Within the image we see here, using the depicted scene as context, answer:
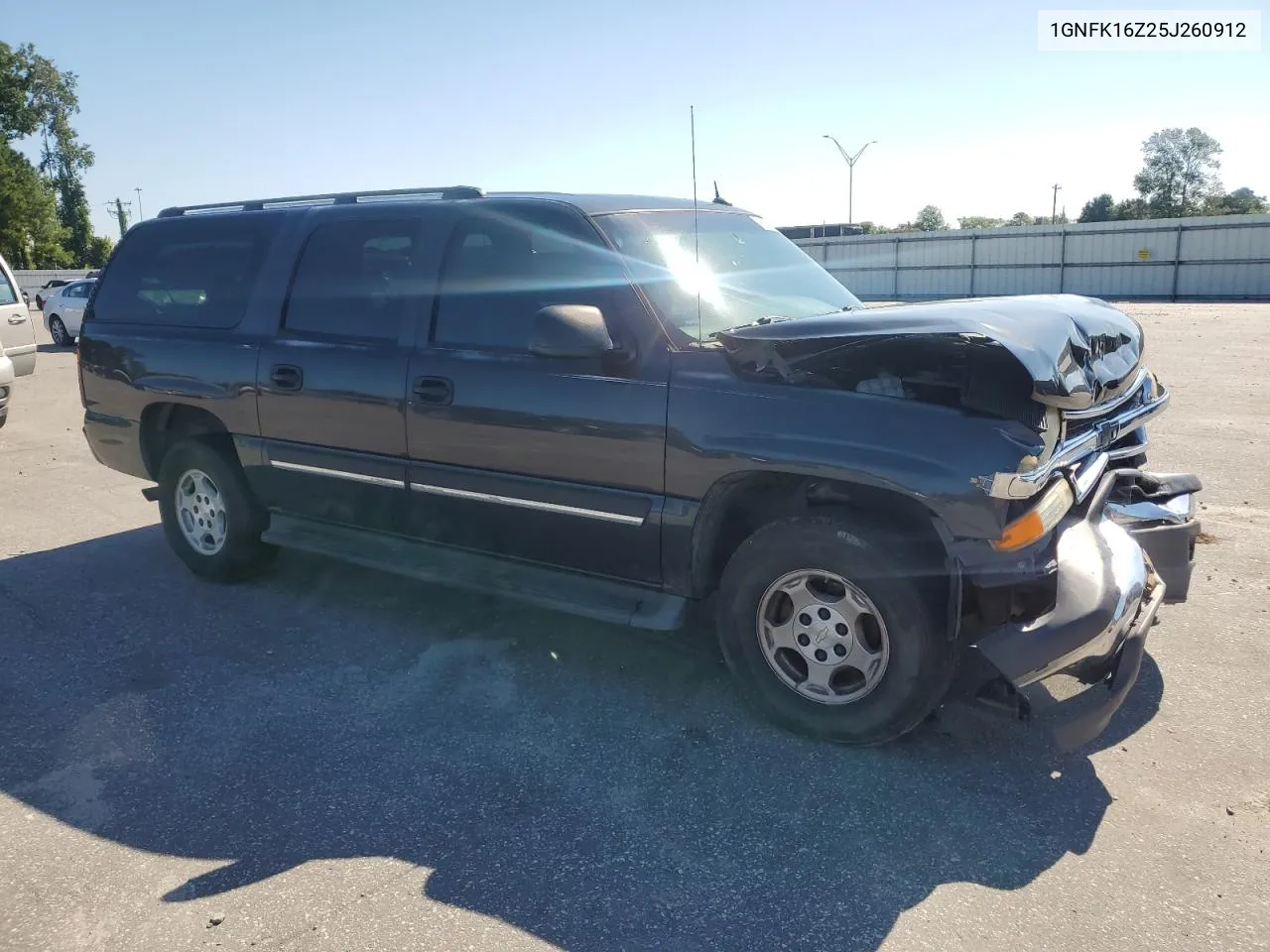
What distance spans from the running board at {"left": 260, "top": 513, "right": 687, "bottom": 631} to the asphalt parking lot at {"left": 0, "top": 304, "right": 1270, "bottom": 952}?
38cm

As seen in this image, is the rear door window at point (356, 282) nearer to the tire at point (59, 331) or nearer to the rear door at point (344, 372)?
the rear door at point (344, 372)

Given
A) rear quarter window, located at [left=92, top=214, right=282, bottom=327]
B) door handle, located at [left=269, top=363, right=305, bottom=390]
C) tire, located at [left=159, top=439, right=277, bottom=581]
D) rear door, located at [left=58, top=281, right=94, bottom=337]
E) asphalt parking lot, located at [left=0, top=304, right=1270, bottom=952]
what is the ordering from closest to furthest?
1. asphalt parking lot, located at [left=0, top=304, right=1270, bottom=952]
2. door handle, located at [left=269, top=363, right=305, bottom=390]
3. rear quarter window, located at [left=92, top=214, right=282, bottom=327]
4. tire, located at [left=159, top=439, right=277, bottom=581]
5. rear door, located at [left=58, top=281, right=94, bottom=337]

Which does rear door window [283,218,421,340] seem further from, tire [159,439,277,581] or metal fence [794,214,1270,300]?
metal fence [794,214,1270,300]

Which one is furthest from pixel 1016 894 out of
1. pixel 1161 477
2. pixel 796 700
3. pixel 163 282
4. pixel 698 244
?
pixel 163 282

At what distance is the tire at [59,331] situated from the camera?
2230cm

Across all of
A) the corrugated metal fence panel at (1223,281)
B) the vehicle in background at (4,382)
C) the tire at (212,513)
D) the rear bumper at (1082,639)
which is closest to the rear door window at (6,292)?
the vehicle in background at (4,382)

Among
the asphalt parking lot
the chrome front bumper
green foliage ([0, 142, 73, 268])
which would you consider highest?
green foliage ([0, 142, 73, 268])

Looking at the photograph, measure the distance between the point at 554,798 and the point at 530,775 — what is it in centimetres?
18

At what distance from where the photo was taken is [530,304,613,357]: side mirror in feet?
12.1

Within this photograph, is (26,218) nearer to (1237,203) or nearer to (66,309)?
(66,309)

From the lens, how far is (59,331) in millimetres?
22547

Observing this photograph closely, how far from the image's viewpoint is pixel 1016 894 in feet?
9.19

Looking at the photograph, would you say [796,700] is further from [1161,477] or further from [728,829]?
[1161,477]

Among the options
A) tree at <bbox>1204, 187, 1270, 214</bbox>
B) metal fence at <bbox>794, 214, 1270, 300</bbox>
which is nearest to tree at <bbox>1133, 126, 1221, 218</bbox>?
tree at <bbox>1204, 187, 1270, 214</bbox>
